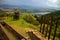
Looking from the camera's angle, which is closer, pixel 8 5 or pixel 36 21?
pixel 36 21

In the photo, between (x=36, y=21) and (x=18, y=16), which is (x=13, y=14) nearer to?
(x=18, y=16)

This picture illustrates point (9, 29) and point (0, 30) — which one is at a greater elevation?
point (0, 30)

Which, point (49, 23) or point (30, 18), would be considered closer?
point (49, 23)

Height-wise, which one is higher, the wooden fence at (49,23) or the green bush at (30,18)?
the wooden fence at (49,23)

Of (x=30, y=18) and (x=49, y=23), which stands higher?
(x=49, y=23)

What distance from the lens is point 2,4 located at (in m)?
11.4

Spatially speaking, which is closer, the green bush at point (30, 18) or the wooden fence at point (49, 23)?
the wooden fence at point (49, 23)

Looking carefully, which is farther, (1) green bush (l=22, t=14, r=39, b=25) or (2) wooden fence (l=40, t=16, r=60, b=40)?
(1) green bush (l=22, t=14, r=39, b=25)

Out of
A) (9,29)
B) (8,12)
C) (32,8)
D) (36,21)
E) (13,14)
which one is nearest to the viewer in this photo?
(9,29)

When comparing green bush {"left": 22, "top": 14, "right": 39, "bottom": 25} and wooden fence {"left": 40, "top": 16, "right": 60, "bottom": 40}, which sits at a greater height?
wooden fence {"left": 40, "top": 16, "right": 60, "bottom": 40}

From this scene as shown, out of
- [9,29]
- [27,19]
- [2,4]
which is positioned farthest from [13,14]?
[2,4]

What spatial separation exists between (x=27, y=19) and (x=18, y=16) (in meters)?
0.59

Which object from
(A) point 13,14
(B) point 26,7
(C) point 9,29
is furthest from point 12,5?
(C) point 9,29

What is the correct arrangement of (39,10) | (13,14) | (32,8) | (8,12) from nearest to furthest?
(13,14) → (8,12) → (39,10) → (32,8)
